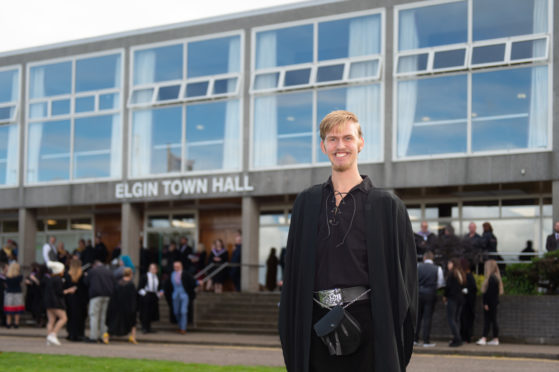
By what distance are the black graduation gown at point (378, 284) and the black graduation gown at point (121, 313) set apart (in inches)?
556

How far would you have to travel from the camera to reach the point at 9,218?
1305 inches

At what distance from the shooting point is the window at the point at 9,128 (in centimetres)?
2962

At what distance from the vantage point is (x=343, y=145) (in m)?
3.98

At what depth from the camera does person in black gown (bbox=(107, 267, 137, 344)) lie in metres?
17.5

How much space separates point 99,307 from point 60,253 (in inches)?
358

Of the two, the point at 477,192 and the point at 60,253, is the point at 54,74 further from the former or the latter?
the point at 477,192

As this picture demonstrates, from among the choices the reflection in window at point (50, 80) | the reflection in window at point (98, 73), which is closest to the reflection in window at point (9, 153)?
the reflection in window at point (50, 80)

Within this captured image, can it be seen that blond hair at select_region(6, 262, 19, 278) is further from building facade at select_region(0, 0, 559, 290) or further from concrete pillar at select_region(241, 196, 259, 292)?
concrete pillar at select_region(241, 196, 259, 292)

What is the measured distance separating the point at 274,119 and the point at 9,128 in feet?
34.6

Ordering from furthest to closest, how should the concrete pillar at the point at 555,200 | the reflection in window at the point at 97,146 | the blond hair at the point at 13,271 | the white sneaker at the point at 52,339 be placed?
the reflection in window at the point at 97,146
the blond hair at the point at 13,271
the concrete pillar at the point at 555,200
the white sneaker at the point at 52,339

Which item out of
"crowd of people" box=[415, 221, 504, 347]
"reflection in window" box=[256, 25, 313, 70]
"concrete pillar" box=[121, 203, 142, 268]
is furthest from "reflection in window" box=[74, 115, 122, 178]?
"crowd of people" box=[415, 221, 504, 347]

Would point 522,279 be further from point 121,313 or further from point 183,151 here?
point 183,151

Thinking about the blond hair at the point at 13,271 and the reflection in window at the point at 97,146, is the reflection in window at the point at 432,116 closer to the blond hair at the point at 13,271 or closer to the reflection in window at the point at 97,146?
the reflection in window at the point at 97,146

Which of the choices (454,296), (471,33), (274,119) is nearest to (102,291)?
(454,296)
